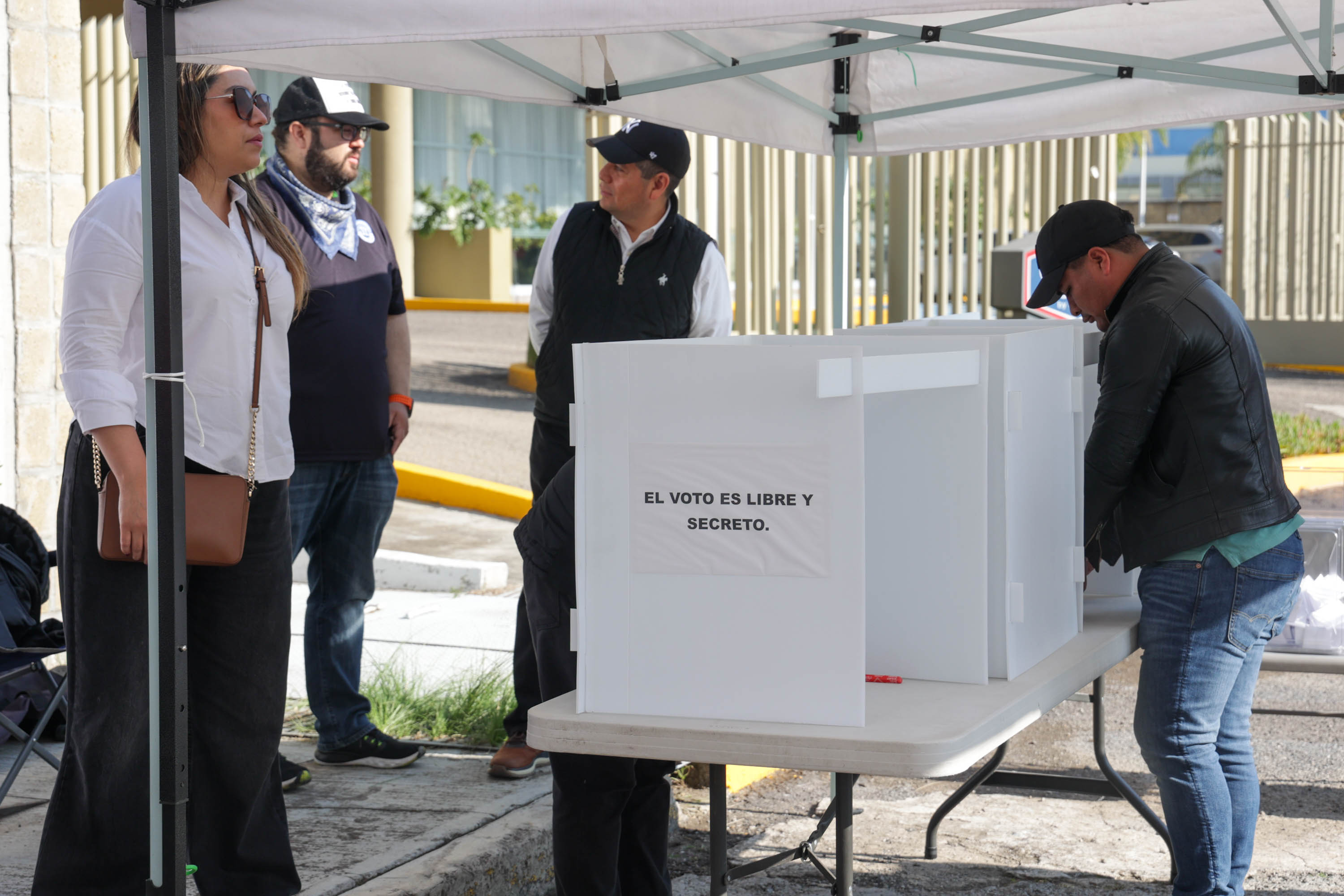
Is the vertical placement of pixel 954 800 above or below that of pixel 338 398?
below

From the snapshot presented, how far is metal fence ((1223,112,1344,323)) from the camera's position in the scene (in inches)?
572

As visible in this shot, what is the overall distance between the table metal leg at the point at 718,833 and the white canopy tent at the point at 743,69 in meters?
1.06

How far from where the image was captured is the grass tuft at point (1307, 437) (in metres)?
9.84

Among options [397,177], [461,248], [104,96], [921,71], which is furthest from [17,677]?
[461,248]

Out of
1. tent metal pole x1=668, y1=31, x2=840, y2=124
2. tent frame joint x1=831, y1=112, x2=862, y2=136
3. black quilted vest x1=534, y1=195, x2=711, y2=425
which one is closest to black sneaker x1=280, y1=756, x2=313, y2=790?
black quilted vest x1=534, y1=195, x2=711, y2=425

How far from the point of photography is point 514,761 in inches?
160

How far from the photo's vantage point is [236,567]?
9.71 ft

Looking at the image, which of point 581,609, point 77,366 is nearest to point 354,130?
point 77,366

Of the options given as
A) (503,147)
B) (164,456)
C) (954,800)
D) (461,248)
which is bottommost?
(954,800)

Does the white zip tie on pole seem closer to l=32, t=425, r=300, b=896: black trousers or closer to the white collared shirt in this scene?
l=32, t=425, r=300, b=896: black trousers

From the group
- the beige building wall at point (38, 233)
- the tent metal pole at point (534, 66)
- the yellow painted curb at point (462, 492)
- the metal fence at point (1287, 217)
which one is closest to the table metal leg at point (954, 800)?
the tent metal pole at point (534, 66)

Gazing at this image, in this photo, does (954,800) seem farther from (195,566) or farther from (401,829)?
(195,566)

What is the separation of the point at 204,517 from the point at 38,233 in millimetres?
2754

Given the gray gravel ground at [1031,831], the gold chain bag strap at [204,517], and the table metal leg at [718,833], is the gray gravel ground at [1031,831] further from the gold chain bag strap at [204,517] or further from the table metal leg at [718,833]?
the gold chain bag strap at [204,517]
